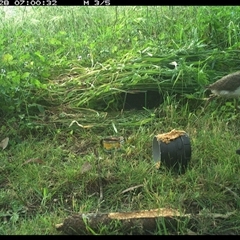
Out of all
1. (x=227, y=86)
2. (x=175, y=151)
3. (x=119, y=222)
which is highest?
(x=227, y=86)

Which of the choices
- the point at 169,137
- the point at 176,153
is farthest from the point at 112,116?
the point at 176,153

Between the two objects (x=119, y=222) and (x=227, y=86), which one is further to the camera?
(x=227, y=86)

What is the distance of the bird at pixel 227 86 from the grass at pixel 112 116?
15cm

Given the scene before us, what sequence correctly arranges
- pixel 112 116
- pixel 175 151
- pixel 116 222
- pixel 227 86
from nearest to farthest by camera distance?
pixel 116 222, pixel 175 151, pixel 227 86, pixel 112 116

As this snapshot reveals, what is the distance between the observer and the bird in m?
4.01

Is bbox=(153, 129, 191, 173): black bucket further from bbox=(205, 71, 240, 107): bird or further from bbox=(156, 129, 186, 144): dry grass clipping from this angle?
bbox=(205, 71, 240, 107): bird

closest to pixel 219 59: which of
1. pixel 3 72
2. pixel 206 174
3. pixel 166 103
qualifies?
pixel 166 103

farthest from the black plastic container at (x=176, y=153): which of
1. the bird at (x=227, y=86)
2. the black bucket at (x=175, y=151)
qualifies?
the bird at (x=227, y=86)

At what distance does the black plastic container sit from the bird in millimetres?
923

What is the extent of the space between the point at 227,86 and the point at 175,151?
1.07m

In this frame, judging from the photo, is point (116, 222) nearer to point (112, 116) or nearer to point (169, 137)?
point (169, 137)

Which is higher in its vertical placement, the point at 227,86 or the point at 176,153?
the point at 227,86

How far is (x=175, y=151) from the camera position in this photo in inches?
127

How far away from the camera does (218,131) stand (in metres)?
3.77
